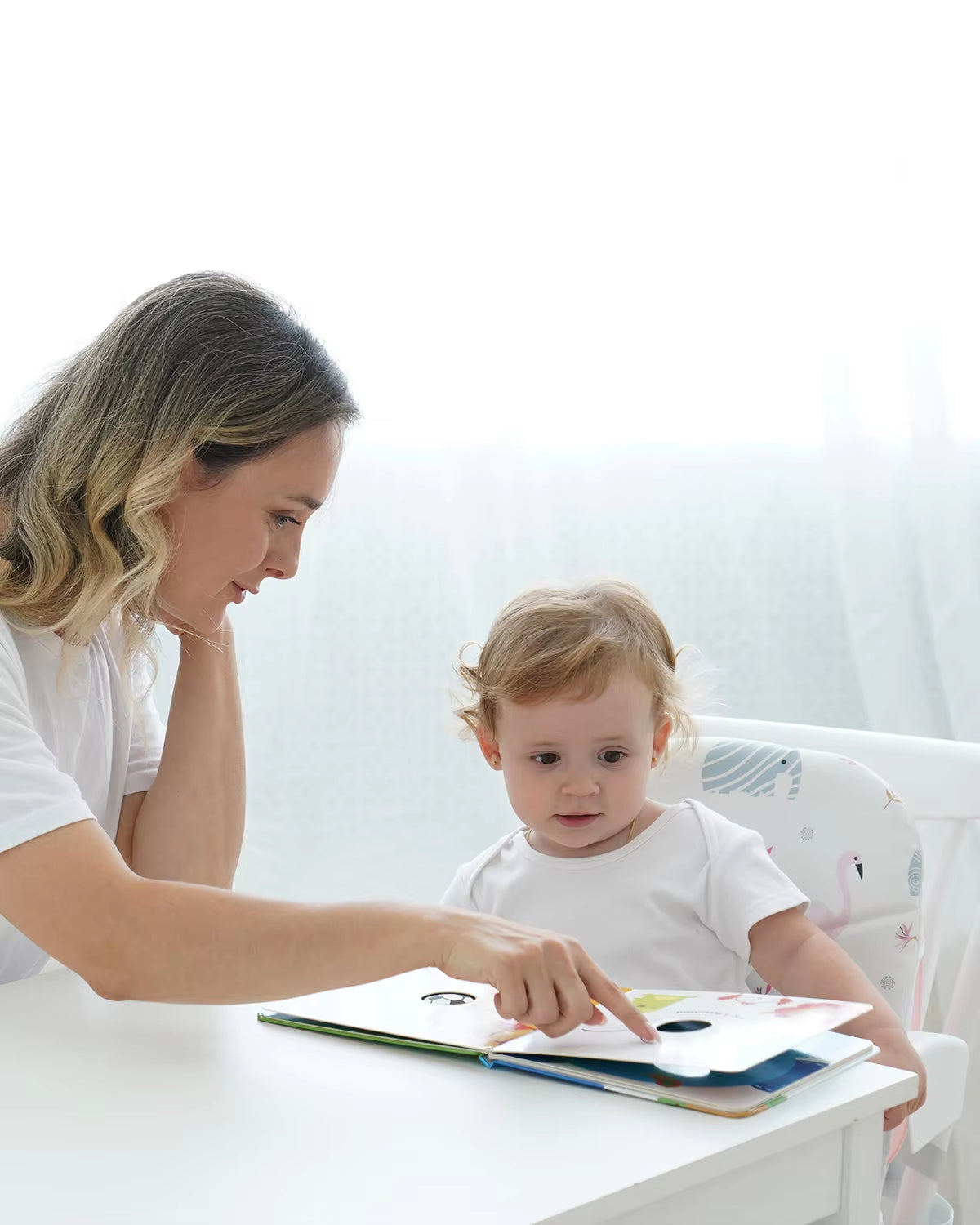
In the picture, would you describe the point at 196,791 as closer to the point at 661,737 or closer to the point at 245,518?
the point at 245,518

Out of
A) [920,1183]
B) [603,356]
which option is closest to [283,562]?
[920,1183]

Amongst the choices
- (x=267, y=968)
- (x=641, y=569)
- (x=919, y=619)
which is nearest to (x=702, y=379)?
(x=641, y=569)

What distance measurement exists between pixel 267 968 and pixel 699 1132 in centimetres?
28

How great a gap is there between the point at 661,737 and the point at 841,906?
0.74 ft

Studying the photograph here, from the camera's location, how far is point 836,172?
1958mm

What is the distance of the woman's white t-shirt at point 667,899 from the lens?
1.15 meters

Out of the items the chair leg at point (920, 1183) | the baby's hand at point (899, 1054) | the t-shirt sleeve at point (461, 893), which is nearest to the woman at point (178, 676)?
the t-shirt sleeve at point (461, 893)

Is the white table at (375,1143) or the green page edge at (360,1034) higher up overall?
the white table at (375,1143)

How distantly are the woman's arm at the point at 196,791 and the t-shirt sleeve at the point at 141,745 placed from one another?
0.05 feet

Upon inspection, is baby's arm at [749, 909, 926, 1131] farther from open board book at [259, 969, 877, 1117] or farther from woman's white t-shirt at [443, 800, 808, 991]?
open board book at [259, 969, 877, 1117]

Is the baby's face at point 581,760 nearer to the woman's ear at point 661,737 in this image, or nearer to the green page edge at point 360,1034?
the woman's ear at point 661,737

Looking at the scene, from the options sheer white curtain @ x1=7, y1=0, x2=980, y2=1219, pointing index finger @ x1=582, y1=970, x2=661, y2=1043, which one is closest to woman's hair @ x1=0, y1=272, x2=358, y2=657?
pointing index finger @ x1=582, y1=970, x2=661, y2=1043

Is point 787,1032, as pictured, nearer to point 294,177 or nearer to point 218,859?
point 218,859

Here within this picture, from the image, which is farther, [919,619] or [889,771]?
[919,619]
